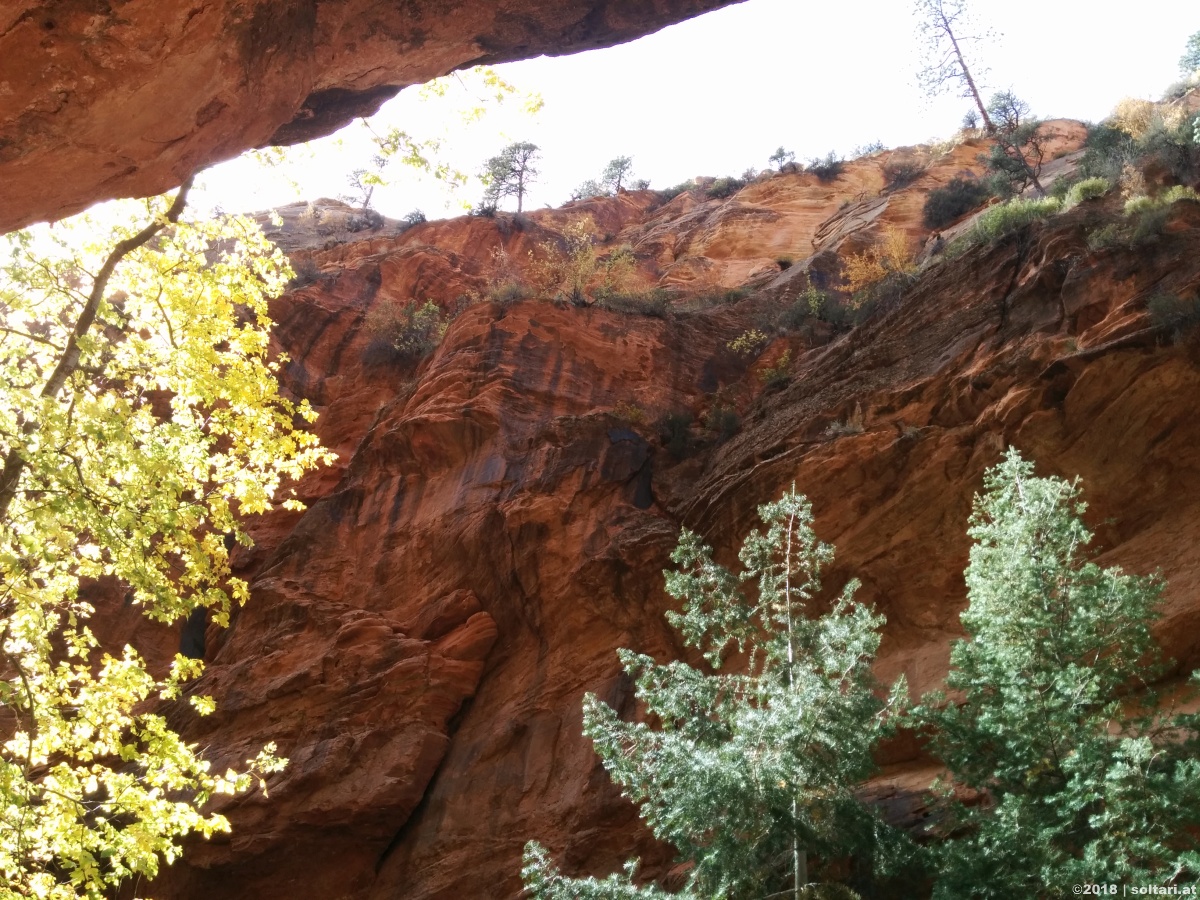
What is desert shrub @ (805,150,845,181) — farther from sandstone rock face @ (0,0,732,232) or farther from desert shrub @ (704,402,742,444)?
sandstone rock face @ (0,0,732,232)

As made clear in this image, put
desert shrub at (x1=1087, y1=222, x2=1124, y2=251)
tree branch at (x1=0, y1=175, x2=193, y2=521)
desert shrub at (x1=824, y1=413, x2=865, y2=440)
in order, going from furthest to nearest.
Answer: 1. desert shrub at (x1=824, y1=413, x2=865, y2=440)
2. desert shrub at (x1=1087, y1=222, x2=1124, y2=251)
3. tree branch at (x1=0, y1=175, x2=193, y2=521)

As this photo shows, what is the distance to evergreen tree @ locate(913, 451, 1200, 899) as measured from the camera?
7.68 m

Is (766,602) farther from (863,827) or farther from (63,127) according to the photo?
(63,127)

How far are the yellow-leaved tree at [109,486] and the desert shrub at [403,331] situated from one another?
12.9 metres

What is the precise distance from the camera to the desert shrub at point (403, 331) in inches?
1035

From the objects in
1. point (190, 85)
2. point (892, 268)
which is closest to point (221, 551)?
point (190, 85)

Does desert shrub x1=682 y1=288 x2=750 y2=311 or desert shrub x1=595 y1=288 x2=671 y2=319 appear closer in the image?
→ desert shrub x1=595 y1=288 x2=671 y2=319

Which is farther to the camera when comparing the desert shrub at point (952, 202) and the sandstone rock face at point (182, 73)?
the desert shrub at point (952, 202)

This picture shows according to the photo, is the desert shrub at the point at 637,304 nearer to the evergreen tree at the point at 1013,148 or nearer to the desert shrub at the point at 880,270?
the desert shrub at the point at 880,270

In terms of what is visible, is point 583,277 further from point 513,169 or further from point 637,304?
point 513,169

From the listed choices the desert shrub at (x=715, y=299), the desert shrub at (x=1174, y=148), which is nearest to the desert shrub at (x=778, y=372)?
the desert shrub at (x=715, y=299)

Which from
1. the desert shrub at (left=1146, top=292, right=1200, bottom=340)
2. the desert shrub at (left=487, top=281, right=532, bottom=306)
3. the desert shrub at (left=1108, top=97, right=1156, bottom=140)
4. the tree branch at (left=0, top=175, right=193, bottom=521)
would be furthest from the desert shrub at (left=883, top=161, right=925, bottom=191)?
the tree branch at (left=0, top=175, right=193, bottom=521)

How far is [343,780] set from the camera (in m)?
15.5

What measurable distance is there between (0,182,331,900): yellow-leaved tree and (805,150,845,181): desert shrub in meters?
28.6
